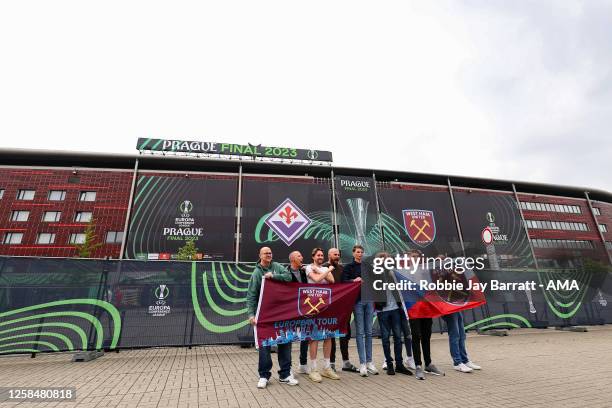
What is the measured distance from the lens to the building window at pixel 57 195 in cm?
4247

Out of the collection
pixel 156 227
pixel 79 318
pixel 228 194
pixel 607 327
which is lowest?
pixel 607 327

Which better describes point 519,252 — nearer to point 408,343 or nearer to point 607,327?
point 607,327

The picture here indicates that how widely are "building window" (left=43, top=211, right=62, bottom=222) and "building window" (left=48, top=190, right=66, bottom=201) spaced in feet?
6.61

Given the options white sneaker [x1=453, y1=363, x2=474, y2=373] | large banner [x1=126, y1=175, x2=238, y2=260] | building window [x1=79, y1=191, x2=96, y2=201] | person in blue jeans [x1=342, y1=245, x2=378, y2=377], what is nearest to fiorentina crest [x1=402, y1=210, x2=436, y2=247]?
large banner [x1=126, y1=175, x2=238, y2=260]

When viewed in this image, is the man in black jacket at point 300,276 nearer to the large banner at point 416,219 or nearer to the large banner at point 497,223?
the large banner at point 416,219

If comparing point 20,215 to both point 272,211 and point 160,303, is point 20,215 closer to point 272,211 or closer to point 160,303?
point 272,211

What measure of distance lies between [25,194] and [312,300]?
180ft

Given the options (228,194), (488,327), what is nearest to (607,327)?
(488,327)

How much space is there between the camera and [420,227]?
100 feet

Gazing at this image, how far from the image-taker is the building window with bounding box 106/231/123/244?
135ft

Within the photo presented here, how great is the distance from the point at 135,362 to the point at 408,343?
5.63 metres

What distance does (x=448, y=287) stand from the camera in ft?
18.9

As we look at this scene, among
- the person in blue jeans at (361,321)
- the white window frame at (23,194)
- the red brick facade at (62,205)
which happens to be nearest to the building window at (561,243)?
the person in blue jeans at (361,321)

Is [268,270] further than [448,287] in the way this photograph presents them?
No
